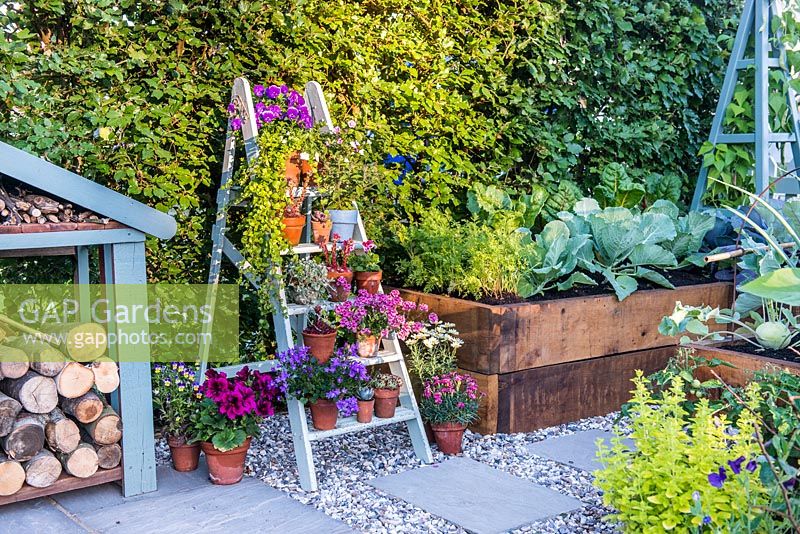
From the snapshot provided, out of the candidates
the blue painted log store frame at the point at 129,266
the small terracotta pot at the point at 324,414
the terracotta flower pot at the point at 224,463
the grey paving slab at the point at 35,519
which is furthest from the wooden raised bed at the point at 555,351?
the grey paving slab at the point at 35,519

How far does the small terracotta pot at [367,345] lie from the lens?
3.65m

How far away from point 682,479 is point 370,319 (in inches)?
62.1

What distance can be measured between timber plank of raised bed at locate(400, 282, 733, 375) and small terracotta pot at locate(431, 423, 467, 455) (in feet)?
1.05

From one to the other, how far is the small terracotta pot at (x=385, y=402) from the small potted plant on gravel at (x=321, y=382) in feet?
0.49

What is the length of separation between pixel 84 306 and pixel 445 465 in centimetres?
166

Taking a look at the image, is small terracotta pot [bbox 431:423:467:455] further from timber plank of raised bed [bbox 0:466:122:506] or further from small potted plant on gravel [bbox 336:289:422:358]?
timber plank of raised bed [bbox 0:466:122:506]

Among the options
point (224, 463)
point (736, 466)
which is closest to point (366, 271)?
point (224, 463)

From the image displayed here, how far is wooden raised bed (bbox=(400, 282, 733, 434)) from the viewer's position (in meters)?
3.86

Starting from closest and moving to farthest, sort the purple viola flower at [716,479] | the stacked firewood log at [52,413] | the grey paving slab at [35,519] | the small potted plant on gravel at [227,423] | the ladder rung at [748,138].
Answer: the purple viola flower at [716,479]
the grey paving slab at [35,519]
the stacked firewood log at [52,413]
the small potted plant on gravel at [227,423]
the ladder rung at [748,138]

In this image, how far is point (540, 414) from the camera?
4.00 metres

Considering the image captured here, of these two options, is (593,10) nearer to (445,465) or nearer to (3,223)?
(445,465)

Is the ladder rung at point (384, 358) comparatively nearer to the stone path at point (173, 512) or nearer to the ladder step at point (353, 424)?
the ladder step at point (353, 424)

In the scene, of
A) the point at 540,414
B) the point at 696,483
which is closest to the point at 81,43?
the point at 540,414

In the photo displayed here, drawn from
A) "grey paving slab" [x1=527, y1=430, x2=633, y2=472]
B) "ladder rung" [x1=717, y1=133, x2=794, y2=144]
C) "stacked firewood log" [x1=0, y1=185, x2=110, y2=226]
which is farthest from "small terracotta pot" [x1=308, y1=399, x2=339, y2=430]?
"ladder rung" [x1=717, y1=133, x2=794, y2=144]
